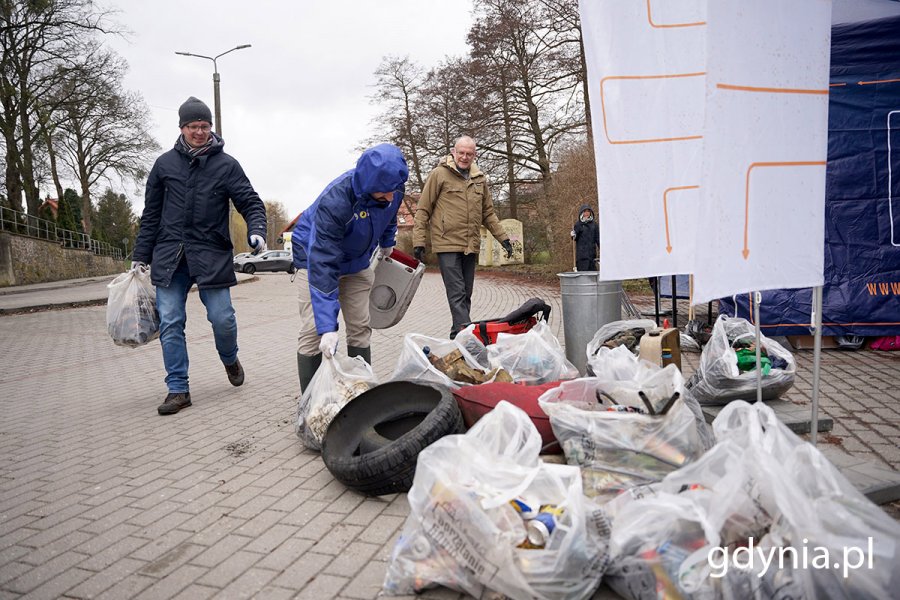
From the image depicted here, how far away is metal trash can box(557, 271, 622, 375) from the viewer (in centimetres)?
513

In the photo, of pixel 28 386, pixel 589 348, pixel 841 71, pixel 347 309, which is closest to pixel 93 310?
pixel 28 386

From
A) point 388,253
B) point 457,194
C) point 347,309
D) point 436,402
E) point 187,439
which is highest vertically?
point 457,194

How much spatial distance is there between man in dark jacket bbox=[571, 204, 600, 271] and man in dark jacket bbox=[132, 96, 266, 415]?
9.01m

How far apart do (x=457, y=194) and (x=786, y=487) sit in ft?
15.9

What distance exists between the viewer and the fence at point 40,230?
2188 cm

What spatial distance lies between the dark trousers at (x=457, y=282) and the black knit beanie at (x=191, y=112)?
251 centimetres

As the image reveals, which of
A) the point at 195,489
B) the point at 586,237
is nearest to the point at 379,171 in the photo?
the point at 195,489

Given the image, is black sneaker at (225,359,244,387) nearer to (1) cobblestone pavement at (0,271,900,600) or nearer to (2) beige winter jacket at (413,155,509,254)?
(1) cobblestone pavement at (0,271,900,600)

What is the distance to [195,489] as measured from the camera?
3.11 m

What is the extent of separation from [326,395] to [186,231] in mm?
1908

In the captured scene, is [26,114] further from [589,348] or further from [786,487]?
[786,487]

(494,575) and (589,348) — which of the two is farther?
(589,348)

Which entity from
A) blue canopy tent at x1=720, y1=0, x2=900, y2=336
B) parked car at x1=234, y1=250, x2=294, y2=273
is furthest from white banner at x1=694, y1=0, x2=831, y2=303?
parked car at x1=234, y1=250, x2=294, y2=273

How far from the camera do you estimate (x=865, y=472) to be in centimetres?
275
